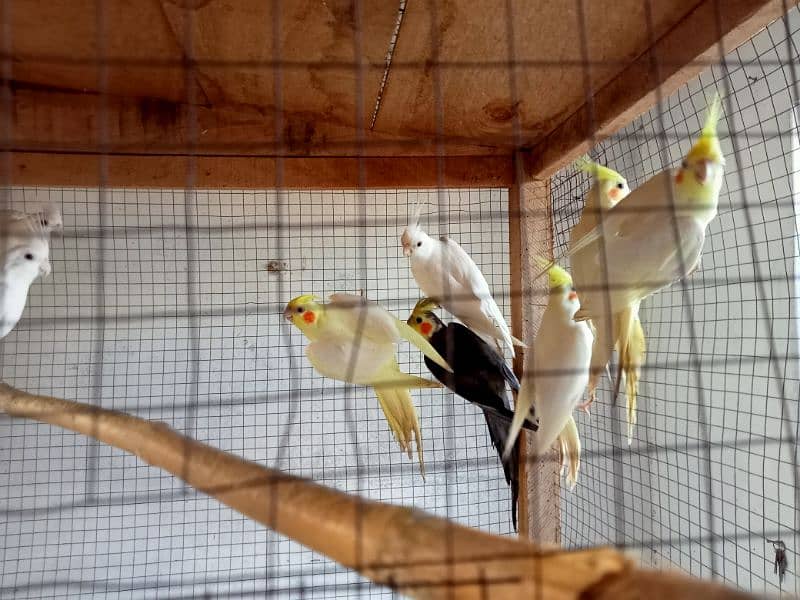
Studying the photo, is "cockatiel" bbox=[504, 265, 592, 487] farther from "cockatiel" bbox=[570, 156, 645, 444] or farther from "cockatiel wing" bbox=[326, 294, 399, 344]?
"cockatiel wing" bbox=[326, 294, 399, 344]

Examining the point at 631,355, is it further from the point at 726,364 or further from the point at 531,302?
the point at 531,302

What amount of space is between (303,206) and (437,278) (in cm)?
56

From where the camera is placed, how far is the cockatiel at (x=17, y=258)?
94 cm

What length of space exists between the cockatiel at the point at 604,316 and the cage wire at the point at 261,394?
0.38 m

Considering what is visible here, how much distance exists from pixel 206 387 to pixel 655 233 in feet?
3.79

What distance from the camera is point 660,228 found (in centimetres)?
66

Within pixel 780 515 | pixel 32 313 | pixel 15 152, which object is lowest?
pixel 780 515

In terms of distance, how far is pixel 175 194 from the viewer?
1.35 meters

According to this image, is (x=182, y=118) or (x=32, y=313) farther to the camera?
(x=32, y=313)

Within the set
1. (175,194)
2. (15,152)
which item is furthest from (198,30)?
(175,194)

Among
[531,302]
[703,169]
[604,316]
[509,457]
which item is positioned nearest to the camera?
[703,169]

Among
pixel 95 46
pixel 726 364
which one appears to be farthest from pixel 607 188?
pixel 95 46

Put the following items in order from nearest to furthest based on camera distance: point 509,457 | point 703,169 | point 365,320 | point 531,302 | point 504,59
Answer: point 703,169 → point 504,59 → point 365,320 → point 509,457 → point 531,302

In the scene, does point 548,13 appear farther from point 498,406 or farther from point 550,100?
point 498,406
